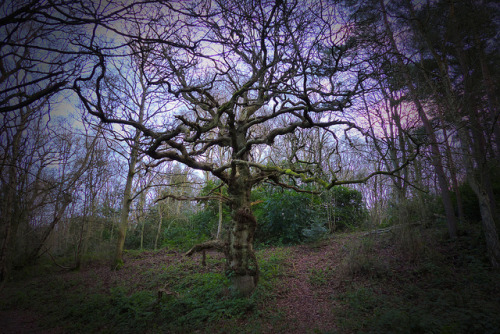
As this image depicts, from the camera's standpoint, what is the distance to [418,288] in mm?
4969

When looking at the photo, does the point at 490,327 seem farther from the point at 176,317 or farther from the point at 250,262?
the point at 176,317

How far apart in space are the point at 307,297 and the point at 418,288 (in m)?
2.40

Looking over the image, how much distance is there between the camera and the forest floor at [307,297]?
404 cm

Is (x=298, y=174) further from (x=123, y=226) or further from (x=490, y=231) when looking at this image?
(x=123, y=226)

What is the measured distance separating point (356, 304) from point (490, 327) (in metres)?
1.99

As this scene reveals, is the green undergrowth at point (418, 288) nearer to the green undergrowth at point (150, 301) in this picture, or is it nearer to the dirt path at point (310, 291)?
the dirt path at point (310, 291)

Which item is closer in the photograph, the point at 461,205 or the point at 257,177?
the point at 257,177

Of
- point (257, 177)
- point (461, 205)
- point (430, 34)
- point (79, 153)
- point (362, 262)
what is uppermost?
point (430, 34)

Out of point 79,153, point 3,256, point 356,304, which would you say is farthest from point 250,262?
point 79,153

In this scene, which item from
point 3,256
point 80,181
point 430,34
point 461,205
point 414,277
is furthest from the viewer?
point 80,181

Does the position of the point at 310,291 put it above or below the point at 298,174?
below

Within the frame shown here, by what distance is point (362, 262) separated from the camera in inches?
249

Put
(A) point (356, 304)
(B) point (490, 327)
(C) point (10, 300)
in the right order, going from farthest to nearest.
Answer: (C) point (10, 300), (A) point (356, 304), (B) point (490, 327)

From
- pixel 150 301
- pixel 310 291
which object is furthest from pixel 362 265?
pixel 150 301
